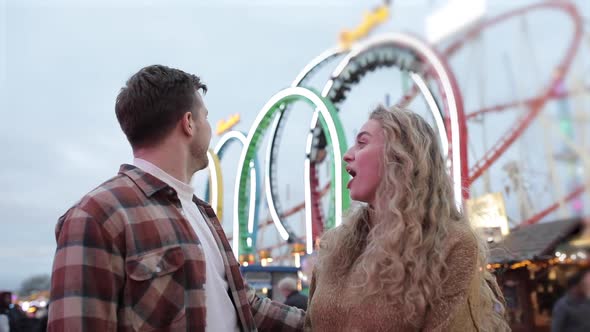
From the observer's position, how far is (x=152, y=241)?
1775 mm

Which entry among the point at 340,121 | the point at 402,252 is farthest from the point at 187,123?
the point at 340,121

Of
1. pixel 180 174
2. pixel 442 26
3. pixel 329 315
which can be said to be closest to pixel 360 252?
pixel 329 315

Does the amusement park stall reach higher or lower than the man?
lower

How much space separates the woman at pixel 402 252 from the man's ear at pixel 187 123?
602 millimetres

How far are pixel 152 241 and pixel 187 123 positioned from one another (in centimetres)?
45

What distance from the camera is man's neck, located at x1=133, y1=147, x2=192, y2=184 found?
197 cm

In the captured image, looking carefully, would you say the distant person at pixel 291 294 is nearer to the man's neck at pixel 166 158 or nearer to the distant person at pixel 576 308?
the distant person at pixel 576 308

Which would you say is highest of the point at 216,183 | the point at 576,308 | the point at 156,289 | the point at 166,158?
the point at 216,183

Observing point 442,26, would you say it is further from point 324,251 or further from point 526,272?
point 324,251

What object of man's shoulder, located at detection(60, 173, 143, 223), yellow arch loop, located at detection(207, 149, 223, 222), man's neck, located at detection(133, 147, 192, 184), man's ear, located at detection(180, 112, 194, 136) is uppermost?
yellow arch loop, located at detection(207, 149, 223, 222)

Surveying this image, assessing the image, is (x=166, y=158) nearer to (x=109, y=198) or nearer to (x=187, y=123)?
(x=187, y=123)

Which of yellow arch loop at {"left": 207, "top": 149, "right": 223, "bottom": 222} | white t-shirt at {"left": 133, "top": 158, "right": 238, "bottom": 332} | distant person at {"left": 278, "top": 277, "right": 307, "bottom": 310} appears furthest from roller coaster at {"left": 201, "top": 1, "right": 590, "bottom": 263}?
white t-shirt at {"left": 133, "top": 158, "right": 238, "bottom": 332}

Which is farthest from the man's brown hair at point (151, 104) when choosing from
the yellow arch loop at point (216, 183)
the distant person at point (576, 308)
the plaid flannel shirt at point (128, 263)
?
the yellow arch loop at point (216, 183)

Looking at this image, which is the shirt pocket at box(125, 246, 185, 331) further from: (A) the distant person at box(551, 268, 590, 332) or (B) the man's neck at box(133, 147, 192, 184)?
(A) the distant person at box(551, 268, 590, 332)
